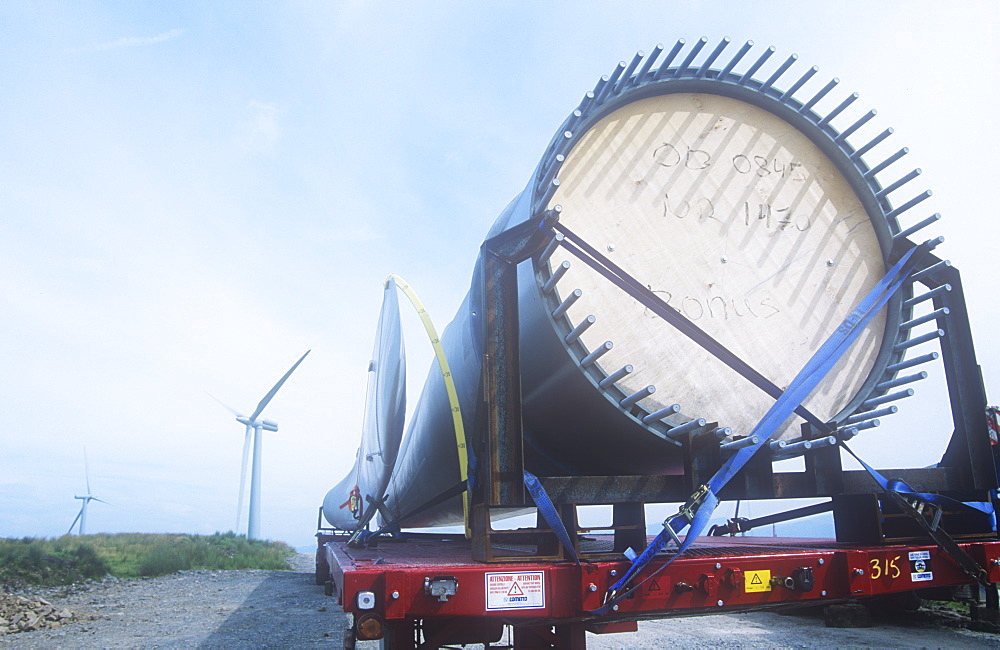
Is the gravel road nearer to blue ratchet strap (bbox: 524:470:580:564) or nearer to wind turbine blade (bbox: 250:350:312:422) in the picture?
blue ratchet strap (bbox: 524:470:580:564)

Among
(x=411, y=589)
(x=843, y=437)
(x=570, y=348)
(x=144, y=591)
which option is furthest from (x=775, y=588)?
(x=144, y=591)

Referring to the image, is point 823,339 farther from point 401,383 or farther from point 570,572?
point 401,383

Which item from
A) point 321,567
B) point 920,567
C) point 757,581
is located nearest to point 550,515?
point 757,581

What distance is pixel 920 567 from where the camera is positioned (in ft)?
12.0

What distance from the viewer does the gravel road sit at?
760 centimetres

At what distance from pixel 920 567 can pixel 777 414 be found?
1.15 metres

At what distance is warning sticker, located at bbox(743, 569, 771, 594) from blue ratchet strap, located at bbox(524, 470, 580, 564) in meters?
0.85

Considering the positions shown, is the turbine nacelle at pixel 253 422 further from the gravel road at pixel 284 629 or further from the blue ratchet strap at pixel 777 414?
the blue ratchet strap at pixel 777 414

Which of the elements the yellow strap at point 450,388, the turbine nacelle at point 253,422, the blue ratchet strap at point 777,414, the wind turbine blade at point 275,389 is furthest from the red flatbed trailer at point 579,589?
the turbine nacelle at point 253,422

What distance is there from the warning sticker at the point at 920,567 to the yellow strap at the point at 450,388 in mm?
2314

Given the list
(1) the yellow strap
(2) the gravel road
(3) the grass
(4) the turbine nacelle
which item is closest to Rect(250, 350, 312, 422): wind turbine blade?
(4) the turbine nacelle

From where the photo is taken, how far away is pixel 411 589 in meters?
2.87

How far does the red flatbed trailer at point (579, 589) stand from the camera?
2.86 metres

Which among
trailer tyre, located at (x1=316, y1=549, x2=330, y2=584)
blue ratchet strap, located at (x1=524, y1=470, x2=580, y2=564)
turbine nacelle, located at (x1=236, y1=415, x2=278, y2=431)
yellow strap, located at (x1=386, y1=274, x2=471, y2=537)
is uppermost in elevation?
turbine nacelle, located at (x1=236, y1=415, x2=278, y2=431)
